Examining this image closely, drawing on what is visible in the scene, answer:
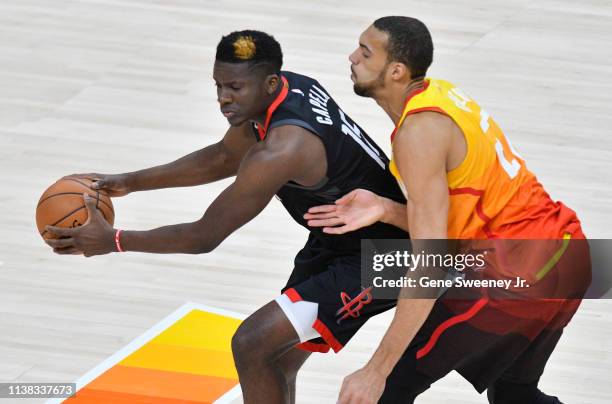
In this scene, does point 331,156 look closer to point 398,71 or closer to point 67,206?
point 398,71

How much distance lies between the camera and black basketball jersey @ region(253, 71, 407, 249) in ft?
13.5

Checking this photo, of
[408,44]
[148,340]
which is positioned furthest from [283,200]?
[148,340]

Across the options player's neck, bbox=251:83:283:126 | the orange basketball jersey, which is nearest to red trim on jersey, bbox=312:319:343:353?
the orange basketball jersey

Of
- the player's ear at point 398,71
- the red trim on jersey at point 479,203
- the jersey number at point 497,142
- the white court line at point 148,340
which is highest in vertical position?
the player's ear at point 398,71

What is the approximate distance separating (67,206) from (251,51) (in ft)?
2.79

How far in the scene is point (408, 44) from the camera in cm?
386

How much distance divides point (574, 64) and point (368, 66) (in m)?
5.05

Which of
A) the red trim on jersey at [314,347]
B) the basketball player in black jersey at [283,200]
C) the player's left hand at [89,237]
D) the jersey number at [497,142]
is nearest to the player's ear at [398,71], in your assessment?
the jersey number at [497,142]

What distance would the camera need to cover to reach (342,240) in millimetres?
4312

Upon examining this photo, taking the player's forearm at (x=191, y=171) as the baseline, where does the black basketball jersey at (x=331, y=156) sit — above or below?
above

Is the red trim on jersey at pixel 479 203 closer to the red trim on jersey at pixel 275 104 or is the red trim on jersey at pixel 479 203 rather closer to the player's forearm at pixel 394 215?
the player's forearm at pixel 394 215

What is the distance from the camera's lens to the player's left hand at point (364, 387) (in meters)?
3.72

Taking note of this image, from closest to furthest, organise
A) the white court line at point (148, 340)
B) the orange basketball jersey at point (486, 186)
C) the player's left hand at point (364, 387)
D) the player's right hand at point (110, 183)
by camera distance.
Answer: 1. the player's left hand at point (364, 387)
2. the orange basketball jersey at point (486, 186)
3. the player's right hand at point (110, 183)
4. the white court line at point (148, 340)

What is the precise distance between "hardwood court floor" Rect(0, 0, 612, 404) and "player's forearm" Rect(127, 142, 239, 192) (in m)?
0.96
